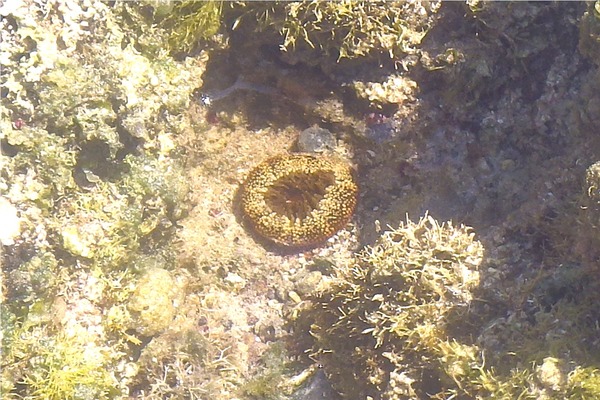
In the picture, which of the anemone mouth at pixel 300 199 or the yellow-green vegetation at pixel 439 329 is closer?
the yellow-green vegetation at pixel 439 329

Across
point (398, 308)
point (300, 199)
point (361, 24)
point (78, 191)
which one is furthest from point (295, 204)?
point (78, 191)

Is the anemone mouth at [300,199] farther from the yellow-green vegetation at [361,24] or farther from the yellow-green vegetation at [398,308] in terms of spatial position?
the yellow-green vegetation at [361,24]

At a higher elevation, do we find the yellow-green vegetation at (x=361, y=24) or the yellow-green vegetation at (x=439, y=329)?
the yellow-green vegetation at (x=361, y=24)

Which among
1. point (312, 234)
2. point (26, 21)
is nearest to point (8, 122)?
point (26, 21)

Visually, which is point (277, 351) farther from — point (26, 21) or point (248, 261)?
point (26, 21)

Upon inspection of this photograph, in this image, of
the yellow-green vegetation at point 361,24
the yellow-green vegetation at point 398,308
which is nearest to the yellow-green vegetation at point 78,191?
the yellow-green vegetation at point 361,24

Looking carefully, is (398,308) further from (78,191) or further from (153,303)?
Result: (78,191)

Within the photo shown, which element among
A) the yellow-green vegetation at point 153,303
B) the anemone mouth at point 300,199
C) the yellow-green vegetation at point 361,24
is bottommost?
the yellow-green vegetation at point 153,303

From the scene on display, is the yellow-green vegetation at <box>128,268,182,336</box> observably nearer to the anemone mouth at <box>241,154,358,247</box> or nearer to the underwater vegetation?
the underwater vegetation

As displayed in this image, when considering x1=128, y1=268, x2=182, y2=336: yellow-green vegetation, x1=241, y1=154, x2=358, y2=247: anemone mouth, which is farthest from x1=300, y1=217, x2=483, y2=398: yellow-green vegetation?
x1=128, y1=268, x2=182, y2=336: yellow-green vegetation
